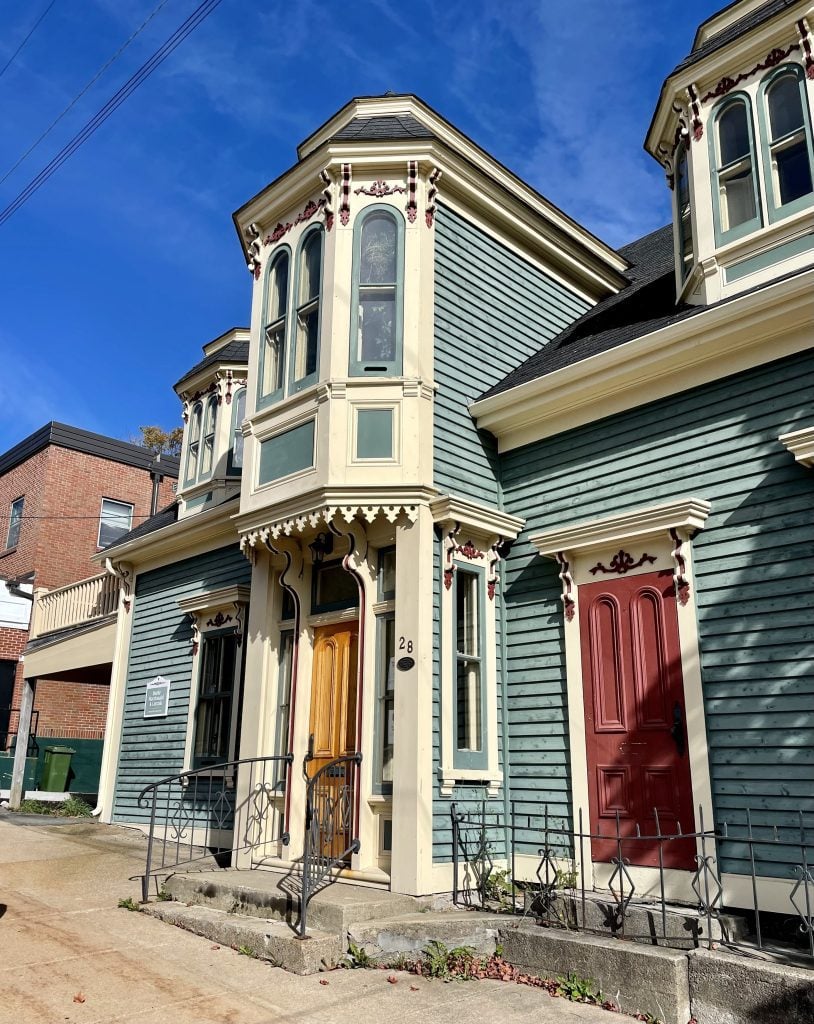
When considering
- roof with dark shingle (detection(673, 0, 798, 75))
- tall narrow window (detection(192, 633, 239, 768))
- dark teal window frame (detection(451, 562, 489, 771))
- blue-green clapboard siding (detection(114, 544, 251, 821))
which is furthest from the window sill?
roof with dark shingle (detection(673, 0, 798, 75))

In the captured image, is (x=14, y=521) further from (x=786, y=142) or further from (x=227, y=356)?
(x=786, y=142)

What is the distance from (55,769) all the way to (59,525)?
20.7ft

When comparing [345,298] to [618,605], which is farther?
[345,298]

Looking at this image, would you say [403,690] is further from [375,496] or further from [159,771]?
[159,771]

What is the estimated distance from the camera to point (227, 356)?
14.5 m

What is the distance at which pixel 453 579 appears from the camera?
870cm

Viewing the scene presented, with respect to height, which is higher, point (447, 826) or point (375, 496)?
point (375, 496)

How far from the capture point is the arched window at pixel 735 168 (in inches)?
340

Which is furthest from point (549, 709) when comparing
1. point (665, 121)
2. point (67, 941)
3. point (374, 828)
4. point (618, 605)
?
point (665, 121)

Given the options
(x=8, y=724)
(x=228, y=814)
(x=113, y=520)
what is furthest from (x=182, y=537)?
(x=113, y=520)

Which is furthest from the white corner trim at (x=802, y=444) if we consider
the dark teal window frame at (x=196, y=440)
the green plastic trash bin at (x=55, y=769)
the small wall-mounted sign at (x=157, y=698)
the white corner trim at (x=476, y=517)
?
the green plastic trash bin at (x=55, y=769)

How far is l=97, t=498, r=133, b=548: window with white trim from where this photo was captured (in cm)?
2378

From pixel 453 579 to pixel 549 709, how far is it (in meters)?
1.54

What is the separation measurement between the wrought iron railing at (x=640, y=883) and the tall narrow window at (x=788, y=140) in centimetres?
552
